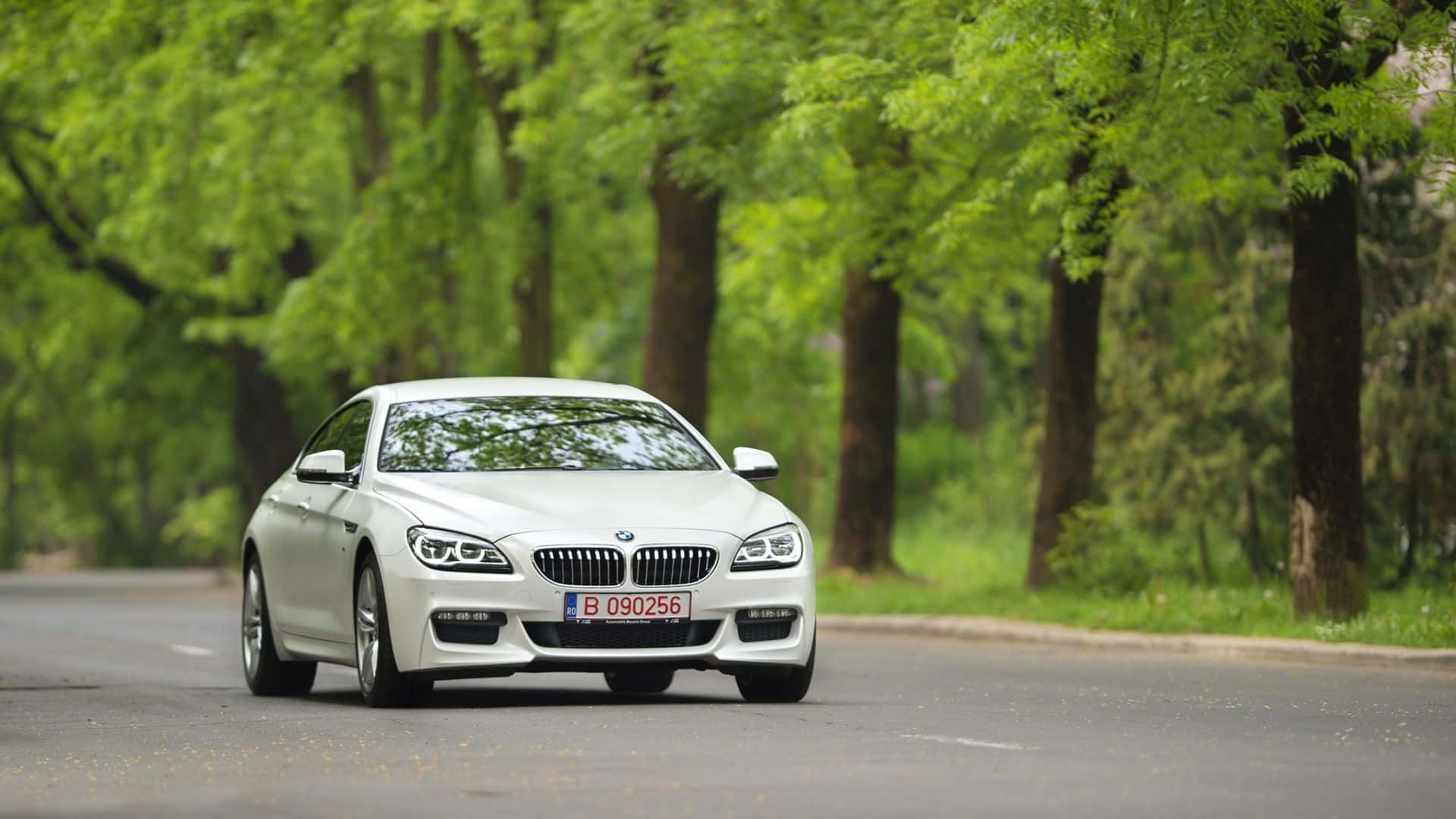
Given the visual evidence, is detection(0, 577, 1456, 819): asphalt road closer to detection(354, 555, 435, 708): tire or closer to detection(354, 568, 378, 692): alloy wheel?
detection(354, 555, 435, 708): tire

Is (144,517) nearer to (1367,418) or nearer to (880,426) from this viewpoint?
(880,426)

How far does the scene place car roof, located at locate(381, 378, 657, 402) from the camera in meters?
13.6

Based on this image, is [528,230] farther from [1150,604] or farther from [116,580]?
[116,580]

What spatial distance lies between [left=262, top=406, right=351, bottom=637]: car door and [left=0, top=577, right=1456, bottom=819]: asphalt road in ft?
1.58

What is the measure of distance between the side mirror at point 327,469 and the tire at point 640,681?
2.01m

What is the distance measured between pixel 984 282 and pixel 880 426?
2.27 metres

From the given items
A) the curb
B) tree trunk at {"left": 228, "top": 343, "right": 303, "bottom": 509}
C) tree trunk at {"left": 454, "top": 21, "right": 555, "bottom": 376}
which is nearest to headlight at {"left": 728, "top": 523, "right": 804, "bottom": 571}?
tree trunk at {"left": 454, "top": 21, "right": 555, "bottom": 376}

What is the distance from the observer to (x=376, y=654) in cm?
1244

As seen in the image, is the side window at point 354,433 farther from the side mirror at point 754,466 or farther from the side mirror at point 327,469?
the side mirror at point 754,466

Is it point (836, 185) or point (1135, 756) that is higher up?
point (836, 185)

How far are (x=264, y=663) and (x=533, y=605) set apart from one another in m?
3.14

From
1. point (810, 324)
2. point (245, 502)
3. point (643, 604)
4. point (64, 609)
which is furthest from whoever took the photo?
point (245, 502)

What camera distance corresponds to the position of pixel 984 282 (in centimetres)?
2902

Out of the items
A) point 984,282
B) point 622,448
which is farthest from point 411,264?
point 622,448
